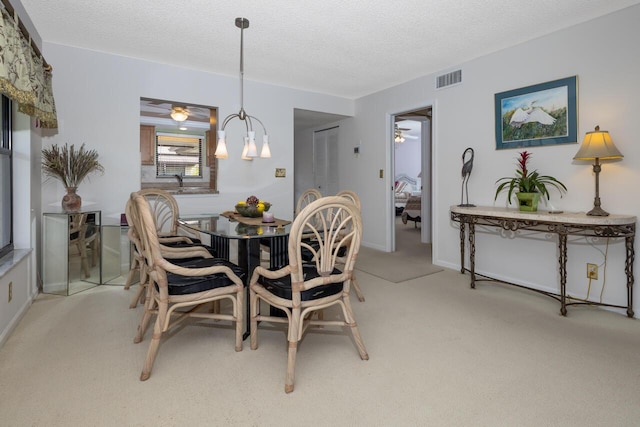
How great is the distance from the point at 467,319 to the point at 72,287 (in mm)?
3429

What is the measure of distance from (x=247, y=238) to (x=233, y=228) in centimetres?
41

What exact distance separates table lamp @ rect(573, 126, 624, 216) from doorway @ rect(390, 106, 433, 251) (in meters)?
2.03

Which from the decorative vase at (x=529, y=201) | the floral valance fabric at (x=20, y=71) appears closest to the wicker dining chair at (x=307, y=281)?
the floral valance fabric at (x=20, y=71)

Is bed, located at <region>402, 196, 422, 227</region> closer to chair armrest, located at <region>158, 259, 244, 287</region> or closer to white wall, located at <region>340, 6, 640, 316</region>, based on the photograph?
white wall, located at <region>340, 6, 640, 316</region>

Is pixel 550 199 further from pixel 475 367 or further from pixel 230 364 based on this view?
pixel 230 364

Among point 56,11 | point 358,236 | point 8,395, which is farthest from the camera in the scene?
point 56,11

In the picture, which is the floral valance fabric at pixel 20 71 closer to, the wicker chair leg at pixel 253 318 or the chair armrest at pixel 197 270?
the chair armrest at pixel 197 270

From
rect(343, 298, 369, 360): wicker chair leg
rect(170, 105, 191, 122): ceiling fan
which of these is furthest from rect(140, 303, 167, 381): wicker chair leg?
rect(170, 105, 191, 122): ceiling fan

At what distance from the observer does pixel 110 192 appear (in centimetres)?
367

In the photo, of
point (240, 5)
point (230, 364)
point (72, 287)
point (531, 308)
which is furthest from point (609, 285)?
point (72, 287)

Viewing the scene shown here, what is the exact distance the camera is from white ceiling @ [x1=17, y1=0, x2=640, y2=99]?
8.63ft

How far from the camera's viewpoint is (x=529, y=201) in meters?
3.01

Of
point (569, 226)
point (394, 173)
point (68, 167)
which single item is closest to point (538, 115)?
point (569, 226)

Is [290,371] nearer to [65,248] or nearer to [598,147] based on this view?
[65,248]
